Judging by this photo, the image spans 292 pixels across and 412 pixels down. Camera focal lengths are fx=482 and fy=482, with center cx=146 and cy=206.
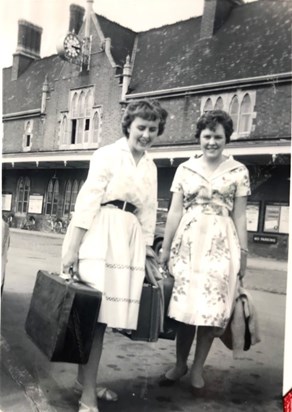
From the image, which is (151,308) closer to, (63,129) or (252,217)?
(252,217)

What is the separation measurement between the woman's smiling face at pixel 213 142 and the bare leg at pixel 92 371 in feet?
2.96

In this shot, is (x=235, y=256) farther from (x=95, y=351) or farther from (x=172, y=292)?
(x=95, y=351)

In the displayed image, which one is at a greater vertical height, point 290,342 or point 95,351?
point 290,342

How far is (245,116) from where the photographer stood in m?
2.02

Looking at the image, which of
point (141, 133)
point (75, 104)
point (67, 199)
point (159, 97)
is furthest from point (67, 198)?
point (159, 97)

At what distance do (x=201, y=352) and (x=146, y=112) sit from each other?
115 centimetres

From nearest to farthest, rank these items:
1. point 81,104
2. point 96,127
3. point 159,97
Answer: point 159,97
point 96,127
point 81,104

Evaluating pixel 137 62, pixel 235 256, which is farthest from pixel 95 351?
pixel 137 62

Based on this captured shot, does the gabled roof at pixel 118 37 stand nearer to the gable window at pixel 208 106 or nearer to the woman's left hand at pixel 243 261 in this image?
the gable window at pixel 208 106

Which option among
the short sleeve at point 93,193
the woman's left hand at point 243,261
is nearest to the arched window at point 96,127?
the short sleeve at point 93,193

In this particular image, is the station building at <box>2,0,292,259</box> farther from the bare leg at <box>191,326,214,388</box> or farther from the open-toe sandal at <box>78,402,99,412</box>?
the open-toe sandal at <box>78,402,99,412</box>

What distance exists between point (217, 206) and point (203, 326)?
0.57 metres

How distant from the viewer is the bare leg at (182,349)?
7.63ft

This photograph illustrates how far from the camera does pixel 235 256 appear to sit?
2.19 metres
